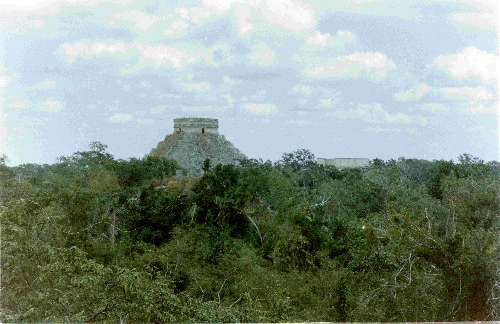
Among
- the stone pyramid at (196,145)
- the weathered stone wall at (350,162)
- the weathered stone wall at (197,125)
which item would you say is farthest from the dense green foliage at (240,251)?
the weathered stone wall at (197,125)

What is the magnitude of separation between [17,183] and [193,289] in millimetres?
4642

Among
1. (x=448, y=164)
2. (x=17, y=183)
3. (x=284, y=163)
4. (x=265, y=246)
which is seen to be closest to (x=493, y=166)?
(x=448, y=164)

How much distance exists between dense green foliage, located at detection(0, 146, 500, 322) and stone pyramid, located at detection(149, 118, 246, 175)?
36.9ft

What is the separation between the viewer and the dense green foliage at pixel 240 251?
8758 mm

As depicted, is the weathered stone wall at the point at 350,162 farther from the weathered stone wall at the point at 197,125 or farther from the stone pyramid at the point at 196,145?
the weathered stone wall at the point at 197,125

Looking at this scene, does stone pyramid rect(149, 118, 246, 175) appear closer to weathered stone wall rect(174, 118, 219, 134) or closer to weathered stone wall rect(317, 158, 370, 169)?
weathered stone wall rect(174, 118, 219, 134)

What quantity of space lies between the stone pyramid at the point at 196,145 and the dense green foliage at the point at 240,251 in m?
11.3

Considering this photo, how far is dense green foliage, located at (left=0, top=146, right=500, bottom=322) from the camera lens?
8.76 m

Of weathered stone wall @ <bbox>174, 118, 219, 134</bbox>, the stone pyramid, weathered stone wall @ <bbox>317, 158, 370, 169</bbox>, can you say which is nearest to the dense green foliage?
the stone pyramid

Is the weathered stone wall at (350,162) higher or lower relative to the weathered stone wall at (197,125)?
lower

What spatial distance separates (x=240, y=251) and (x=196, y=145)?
22.4 m

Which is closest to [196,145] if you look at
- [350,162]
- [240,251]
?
[350,162]

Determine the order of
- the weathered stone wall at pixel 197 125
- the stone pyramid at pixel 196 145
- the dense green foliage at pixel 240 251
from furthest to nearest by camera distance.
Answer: the weathered stone wall at pixel 197 125 < the stone pyramid at pixel 196 145 < the dense green foliage at pixel 240 251

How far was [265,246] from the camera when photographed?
16531 millimetres
